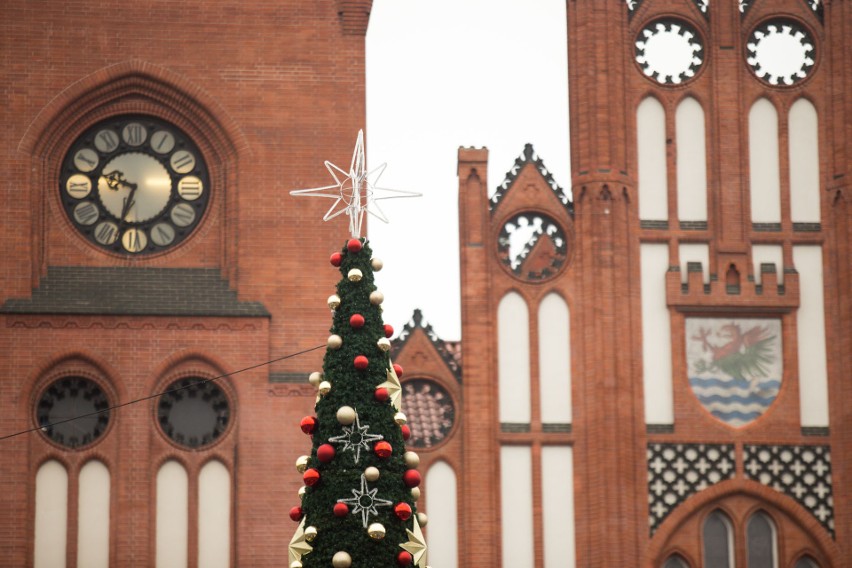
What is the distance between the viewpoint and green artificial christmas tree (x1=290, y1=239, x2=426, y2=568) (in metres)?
25.1

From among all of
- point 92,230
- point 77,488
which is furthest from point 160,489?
point 92,230

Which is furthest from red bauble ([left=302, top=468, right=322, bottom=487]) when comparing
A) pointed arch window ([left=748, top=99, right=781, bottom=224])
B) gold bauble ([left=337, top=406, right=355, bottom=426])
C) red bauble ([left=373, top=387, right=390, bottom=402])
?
pointed arch window ([left=748, top=99, right=781, bottom=224])

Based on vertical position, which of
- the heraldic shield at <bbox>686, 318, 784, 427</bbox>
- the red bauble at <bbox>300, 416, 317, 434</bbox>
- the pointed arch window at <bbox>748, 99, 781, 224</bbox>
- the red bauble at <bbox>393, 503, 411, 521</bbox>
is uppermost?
the pointed arch window at <bbox>748, 99, 781, 224</bbox>

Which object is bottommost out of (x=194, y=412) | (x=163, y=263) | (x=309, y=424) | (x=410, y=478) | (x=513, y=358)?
(x=410, y=478)

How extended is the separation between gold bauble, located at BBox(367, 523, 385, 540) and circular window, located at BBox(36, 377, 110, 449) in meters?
7.50

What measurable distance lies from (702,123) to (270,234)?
6.38m

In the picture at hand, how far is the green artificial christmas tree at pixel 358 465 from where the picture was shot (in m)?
25.1

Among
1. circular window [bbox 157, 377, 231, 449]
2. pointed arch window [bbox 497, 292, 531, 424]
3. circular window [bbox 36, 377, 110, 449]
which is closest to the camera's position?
circular window [bbox 36, 377, 110, 449]

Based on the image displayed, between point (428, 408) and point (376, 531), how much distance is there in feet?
23.7

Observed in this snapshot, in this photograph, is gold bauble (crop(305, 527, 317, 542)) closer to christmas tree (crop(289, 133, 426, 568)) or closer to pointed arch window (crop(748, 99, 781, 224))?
christmas tree (crop(289, 133, 426, 568))

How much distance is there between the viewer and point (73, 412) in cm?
3155

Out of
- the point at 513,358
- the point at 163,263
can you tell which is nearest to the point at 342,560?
the point at 513,358

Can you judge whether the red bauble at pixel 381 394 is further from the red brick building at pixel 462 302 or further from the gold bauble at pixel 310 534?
the red brick building at pixel 462 302

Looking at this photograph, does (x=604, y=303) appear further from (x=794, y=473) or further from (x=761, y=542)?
(x=761, y=542)
